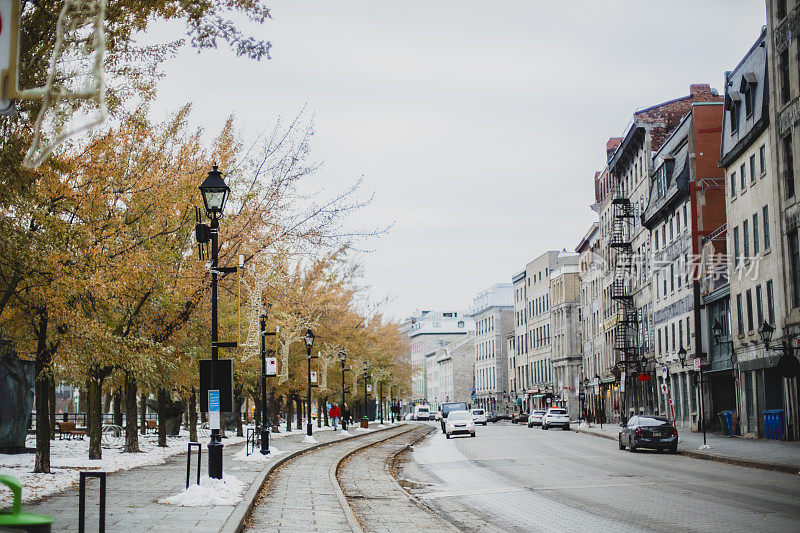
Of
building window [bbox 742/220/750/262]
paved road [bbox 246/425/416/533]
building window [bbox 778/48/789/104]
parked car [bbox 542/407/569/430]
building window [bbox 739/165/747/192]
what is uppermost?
building window [bbox 778/48/789/104]

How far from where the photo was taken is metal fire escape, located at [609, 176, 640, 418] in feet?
233

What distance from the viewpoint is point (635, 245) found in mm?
71812

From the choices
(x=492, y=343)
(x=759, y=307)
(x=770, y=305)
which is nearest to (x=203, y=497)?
(x=770, y=305)

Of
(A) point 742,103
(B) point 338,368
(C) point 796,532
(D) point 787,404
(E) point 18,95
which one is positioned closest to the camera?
(E) point 18,95

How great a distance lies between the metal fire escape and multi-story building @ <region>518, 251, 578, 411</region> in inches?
1305

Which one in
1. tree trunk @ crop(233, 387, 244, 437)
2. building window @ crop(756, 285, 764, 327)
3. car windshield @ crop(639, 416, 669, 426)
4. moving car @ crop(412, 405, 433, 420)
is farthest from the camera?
moving car @ crop(412, 405, 433, 420)

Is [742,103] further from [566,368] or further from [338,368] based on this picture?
[566,368]

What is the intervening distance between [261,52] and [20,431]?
1836 centimetres

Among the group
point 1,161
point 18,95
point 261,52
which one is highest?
point 261,52

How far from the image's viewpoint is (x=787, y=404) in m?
38.3

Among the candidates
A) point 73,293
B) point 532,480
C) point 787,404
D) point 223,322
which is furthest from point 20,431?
point 787,404

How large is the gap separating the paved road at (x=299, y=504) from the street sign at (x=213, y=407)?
163 cm

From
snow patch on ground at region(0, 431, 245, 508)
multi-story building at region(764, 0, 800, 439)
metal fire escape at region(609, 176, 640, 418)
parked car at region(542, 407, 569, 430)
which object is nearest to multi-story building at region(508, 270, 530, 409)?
metal fire escape at region(609, 176, 640, 418)

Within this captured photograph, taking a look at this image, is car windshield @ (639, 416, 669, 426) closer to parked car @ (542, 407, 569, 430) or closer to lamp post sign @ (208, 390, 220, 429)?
lamp post sign @ (208, 390, 220, 429)
